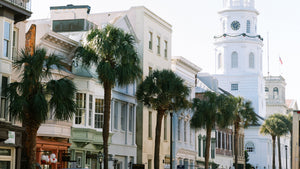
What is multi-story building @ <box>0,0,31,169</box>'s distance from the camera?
1249 inches

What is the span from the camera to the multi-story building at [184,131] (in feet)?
202

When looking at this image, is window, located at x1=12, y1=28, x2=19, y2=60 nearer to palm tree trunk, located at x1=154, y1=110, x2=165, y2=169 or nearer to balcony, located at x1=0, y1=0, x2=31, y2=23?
balcony, located at x1=0, y1=0, x2=31, y2=23

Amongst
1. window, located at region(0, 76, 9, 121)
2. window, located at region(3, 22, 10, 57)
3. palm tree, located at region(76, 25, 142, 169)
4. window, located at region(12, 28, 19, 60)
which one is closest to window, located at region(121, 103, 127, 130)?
palm tree, located at region(76, 25, 142, 169)

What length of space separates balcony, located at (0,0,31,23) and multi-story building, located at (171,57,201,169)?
27.0 metres

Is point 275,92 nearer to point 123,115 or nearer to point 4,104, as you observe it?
point 123,115

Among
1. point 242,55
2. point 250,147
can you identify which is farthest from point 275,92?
point 250,147

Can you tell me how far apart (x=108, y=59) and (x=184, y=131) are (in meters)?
27.0

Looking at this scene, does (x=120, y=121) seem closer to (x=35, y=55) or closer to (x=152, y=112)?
(x=152, y=112)

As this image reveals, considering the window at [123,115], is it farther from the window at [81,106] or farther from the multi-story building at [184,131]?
the multi-story building at [184,131]

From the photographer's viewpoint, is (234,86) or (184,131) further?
(234,86)

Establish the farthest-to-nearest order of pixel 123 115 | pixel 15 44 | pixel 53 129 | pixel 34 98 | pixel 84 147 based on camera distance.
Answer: pixel 123 115 < pixel 84 147 < pixel 53 129 < pixel 15 44 < pixel 34 98

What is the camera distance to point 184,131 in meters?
65.1

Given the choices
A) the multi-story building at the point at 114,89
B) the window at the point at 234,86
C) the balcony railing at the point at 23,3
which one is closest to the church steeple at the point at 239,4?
the window at the point at 234,86

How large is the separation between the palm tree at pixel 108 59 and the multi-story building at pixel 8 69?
21.5 ft
